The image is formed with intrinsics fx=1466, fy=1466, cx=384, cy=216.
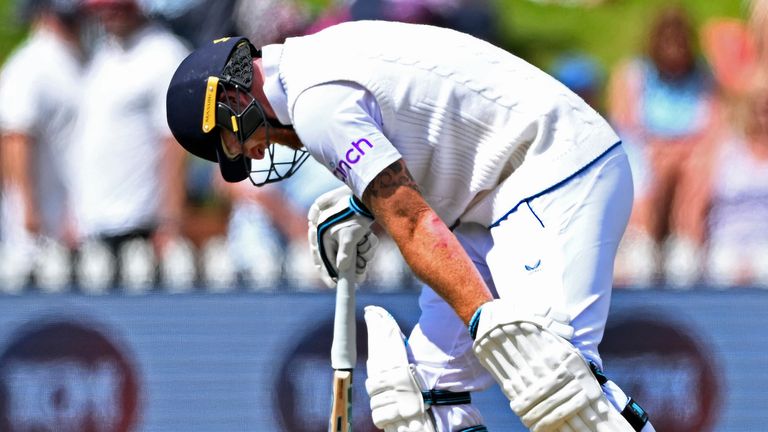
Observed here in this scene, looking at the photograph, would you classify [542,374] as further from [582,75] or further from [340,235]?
[582,75]

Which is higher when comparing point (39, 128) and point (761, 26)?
point (761, 26)

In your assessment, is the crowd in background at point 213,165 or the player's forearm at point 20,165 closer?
the crowd in background at point 213,165

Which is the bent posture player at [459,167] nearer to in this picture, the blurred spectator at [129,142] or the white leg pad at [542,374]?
the white leg pad at [542,374]

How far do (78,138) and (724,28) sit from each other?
366 centimetres

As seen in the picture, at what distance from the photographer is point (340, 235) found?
4.44 m

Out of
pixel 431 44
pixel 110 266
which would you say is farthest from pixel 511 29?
pixel 431 44

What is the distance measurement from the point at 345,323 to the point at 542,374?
1093mm

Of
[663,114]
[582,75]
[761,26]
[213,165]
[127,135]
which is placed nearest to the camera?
[127,135]

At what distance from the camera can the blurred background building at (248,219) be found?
629 centimetres

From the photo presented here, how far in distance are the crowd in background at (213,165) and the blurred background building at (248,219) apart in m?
0.01

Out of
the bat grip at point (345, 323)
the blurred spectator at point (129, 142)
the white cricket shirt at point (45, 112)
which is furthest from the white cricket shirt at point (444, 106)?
the white cricket shirt at point (45, 112)

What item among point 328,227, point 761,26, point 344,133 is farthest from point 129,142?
point 344,133

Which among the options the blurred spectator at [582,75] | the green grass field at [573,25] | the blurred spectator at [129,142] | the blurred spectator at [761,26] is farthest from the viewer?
the green grass field at [573,25]

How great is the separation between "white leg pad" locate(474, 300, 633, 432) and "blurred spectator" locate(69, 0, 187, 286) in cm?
405
